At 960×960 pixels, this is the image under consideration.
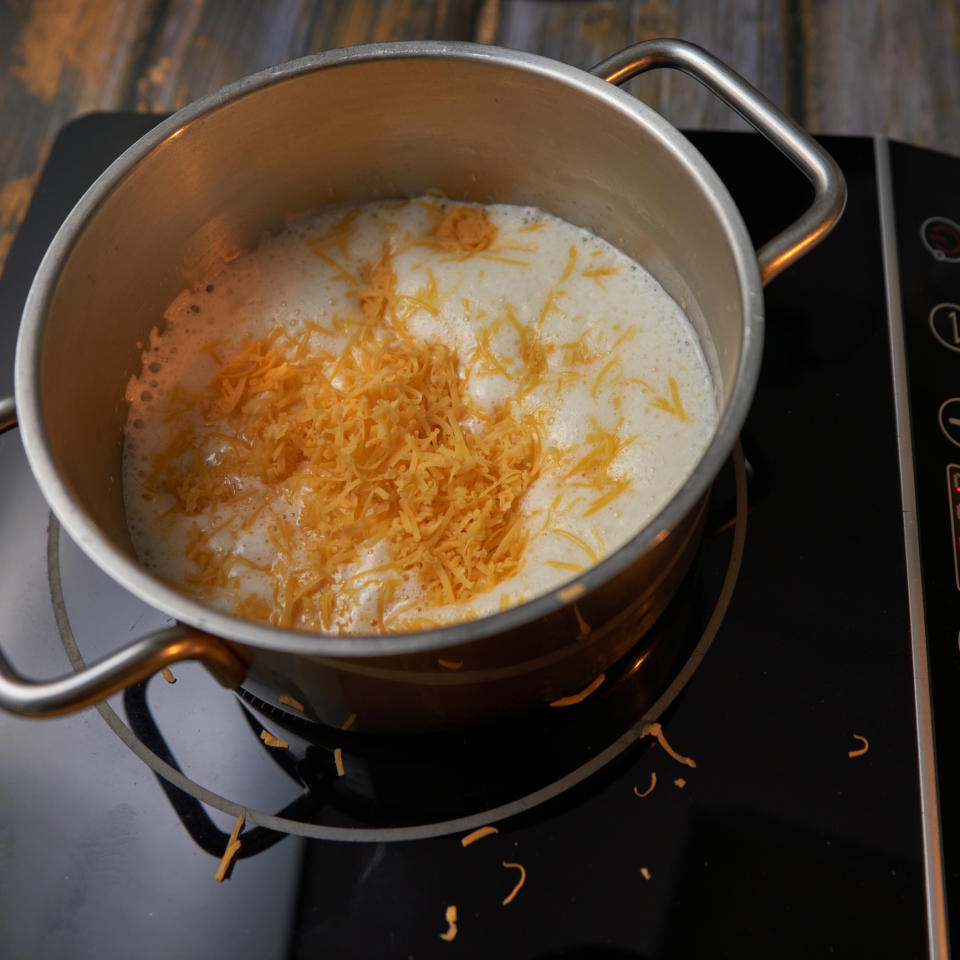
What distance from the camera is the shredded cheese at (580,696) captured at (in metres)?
0.83

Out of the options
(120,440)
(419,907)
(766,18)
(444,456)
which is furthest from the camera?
(766,18)

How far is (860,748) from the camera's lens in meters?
0.81

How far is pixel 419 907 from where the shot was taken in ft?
2.49

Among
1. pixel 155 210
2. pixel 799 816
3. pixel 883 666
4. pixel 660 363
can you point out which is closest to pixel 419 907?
pixel 799 816

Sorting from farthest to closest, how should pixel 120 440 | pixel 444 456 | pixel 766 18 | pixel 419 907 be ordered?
pixel 766 18
pixel 120 440
pixel 444 456
pixel 419 907

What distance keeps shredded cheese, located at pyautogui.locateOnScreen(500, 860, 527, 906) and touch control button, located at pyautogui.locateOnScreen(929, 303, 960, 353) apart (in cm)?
73

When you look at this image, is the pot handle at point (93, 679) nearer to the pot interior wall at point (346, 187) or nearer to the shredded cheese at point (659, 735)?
the pot interior wall at point (346, 187)

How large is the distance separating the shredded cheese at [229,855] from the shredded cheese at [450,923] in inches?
7.6

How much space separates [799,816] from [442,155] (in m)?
0.78

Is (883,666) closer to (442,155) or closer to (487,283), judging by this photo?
(487,283)

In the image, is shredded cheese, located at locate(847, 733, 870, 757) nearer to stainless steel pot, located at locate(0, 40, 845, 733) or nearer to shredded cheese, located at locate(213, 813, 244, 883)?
stainless steel pot, located at locate(0, 40, 845, 733)

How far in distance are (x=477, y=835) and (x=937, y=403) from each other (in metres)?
0.66

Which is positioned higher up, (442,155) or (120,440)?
(442,155)

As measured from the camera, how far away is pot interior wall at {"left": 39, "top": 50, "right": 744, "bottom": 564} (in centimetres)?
84
